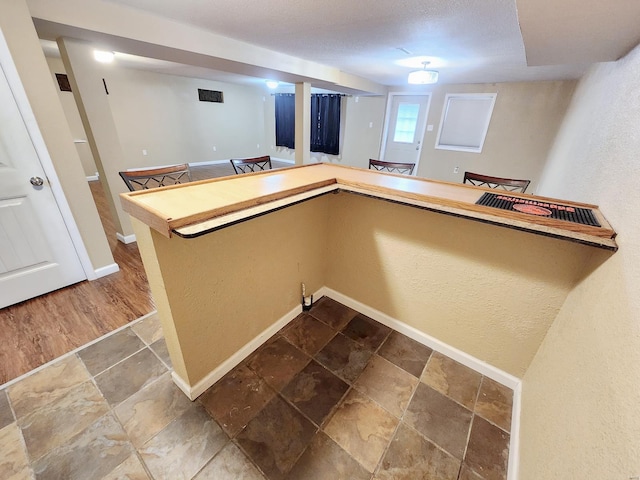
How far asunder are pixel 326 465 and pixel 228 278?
0.97m

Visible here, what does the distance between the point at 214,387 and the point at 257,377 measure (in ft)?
0.77

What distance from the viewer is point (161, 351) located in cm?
158

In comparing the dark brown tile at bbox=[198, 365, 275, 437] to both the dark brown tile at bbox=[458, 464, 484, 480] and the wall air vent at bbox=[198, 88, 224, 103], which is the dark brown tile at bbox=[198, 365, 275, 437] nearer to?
the dark brown tile at bbox=[458, 464, 484, 480]

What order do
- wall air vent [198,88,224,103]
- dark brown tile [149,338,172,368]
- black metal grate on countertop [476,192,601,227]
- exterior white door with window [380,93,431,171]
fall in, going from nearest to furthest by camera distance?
1. black metal grate on countertop [476,192,601,227]
2. dark brown tile [149,338,172,368]
3. exterior white door with window [380,93,431,171]
4. wall air vent [198,88,224,103]

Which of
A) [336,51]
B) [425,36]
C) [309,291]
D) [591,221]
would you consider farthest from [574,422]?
[336,51]

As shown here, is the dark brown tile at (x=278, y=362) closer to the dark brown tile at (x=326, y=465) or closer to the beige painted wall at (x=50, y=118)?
the dark brown tile at (x=326, y=465)

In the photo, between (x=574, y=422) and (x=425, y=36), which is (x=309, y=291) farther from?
(x=425, y=36)

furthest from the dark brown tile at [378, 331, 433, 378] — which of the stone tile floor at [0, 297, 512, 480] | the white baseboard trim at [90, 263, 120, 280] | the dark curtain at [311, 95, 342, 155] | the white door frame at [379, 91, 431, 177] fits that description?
the dark curtain at [311, 95, 342, 155]

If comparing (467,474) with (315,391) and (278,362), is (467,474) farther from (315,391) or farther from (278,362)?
(278,362)

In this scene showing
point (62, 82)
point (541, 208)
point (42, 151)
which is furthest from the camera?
point (62, 82)

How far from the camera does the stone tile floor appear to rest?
1090 mm

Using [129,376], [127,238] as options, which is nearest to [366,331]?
[129,376]

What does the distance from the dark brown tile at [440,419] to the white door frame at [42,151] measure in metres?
2.72

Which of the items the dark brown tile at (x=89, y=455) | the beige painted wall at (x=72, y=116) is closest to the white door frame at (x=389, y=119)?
the dark brown tile at (x=89, y=455)
